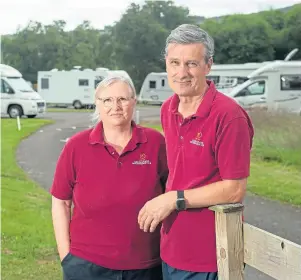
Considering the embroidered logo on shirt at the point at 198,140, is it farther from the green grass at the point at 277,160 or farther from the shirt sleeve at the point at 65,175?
the green grass at the point at 277,160

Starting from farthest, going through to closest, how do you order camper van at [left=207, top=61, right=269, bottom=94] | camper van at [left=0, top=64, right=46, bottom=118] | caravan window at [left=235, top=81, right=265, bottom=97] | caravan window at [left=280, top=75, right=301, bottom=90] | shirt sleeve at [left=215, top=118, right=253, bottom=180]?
camper van at [left=207, top=61, right=269, bottom=94]
camper van at [left=0, top=64, right=46, bottom=118]
caravan window at [left=280, top=75, right=301, bottom=90]
caravan window at [left=235, top=81, right=265, bottom=97]
shirt sleeve at [left=215, top=118, right=253, bottom=180]

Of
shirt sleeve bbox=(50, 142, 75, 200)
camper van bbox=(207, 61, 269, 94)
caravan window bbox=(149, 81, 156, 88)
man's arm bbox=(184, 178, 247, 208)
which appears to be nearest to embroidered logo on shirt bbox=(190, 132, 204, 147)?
man's arm bbox=(184, 178, 247, 208)

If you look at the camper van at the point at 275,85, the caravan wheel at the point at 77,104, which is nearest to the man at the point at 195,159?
the camper van at the point at 275,85

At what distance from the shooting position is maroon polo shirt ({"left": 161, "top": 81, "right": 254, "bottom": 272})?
2502 millimetres

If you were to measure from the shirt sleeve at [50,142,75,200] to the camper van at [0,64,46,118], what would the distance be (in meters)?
24.8

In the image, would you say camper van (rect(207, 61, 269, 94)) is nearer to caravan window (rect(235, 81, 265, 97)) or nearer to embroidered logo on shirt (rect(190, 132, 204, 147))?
caravan window (rect(235, 81, 265, 97))

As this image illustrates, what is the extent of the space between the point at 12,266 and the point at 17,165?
7473mm

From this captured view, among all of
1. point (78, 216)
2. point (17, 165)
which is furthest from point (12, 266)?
point (17, 165)

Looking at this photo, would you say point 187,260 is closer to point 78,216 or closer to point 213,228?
point 213,228

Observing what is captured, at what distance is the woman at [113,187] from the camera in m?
2.96

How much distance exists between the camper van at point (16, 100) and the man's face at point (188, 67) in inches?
996

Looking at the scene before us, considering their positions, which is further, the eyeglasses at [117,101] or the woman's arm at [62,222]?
the woman's arm at [62,222]

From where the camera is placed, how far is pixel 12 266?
5762 mm

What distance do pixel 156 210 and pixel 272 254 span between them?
0.54 m
